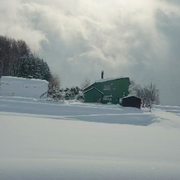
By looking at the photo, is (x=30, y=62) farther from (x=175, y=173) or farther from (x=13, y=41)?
(x=175, y=173)

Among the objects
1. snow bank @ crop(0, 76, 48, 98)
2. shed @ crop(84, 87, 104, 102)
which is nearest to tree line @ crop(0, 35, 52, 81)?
snow bank @ crop(0, 76, 48, 98)

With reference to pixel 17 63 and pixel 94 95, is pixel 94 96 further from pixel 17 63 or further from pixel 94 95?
pixel 17 63

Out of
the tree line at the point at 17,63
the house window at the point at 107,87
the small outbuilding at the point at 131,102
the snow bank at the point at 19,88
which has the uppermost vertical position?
the tree line at the point at 17,63

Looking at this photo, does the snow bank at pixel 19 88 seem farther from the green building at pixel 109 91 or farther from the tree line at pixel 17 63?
the tree line at pixel 17 63

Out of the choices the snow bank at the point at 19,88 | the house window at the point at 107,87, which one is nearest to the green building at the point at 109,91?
the house window at the point at 107,87

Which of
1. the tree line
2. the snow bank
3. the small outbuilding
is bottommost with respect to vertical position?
the small outbuilding

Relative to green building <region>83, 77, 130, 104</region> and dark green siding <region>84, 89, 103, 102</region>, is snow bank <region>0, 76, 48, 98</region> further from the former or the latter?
green building <region>83, 77, 130, 104</region>

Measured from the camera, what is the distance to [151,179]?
7.94 feet

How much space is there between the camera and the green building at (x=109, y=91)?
1179 inches

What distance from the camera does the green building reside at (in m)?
29.9

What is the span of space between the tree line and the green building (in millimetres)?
16601

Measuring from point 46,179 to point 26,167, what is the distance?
37 centimetres

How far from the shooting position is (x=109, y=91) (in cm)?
3016

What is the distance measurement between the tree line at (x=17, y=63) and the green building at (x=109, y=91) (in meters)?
16.6
